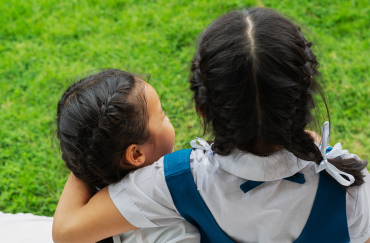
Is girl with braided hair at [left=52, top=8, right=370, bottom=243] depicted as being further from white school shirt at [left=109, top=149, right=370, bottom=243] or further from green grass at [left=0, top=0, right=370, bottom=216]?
green grass at [left=0, top=0, right=370, bottom=216]

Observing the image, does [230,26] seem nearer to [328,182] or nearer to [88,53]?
[328,182]

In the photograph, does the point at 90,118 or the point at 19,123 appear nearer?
the point at 90,118

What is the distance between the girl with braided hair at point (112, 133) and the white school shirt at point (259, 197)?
0.51ft

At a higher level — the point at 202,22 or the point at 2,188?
the point at 202,22

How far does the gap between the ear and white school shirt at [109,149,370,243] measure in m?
0.14

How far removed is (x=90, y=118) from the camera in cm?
124

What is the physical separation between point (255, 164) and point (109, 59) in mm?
2265

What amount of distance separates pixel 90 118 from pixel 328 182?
2.71ft

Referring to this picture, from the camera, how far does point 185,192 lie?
3.80ft

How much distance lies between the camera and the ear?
1.31 metres

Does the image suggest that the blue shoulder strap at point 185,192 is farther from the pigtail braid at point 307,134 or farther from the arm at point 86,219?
the pigtail braid at point 307,134

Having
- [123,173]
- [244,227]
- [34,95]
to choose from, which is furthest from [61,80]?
[244,227]

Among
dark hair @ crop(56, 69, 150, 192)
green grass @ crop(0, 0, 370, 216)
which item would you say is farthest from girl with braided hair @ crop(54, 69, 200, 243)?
green grass @ crop(0, 0, 370, 216)

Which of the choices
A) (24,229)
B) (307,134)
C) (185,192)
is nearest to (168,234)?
(185,192)
